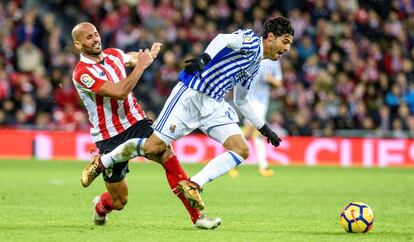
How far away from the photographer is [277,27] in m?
8.65

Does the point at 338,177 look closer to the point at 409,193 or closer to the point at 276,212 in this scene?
the point at 409,193

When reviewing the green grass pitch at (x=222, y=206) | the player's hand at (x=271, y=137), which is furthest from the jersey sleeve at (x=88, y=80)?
the player's hand at (x=271, y=137)

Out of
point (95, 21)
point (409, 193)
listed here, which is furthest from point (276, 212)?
point (95, 21)

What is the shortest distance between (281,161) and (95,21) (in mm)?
5210

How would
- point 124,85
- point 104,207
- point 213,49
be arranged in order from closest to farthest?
point 213,49
point 124,85
point 104,207

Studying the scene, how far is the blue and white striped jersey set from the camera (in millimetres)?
8484

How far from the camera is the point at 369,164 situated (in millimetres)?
20125

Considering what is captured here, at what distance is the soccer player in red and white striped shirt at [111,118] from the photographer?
8.53 meters

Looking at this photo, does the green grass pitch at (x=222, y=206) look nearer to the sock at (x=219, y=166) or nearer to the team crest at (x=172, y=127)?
the sock at (x=219, y=166)

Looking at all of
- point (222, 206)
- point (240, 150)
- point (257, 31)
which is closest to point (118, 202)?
point (240, 150)

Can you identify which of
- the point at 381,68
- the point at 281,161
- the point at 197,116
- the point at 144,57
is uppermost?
the point at 144,57

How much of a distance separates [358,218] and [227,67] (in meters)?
1.79

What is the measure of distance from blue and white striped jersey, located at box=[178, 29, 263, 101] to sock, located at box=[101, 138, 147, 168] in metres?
0.71

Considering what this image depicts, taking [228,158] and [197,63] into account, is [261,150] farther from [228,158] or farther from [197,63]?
[197,63]
